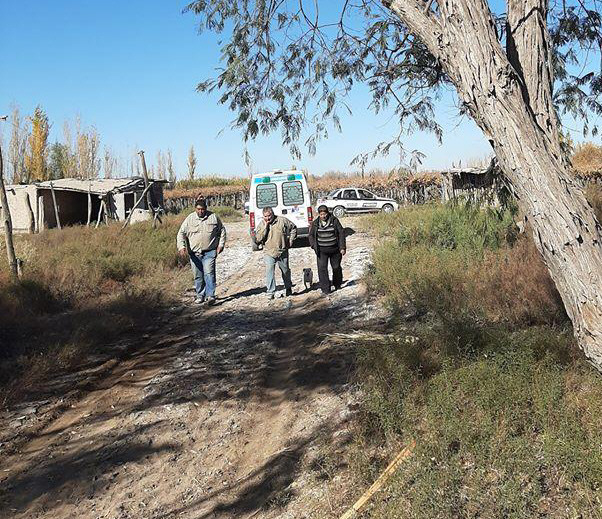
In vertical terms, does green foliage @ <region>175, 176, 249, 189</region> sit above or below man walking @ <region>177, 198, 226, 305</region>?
above

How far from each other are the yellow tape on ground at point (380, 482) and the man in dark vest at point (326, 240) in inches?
238

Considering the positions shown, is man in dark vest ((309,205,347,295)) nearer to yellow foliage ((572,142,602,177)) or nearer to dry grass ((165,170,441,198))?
yellow foliage ((572,142,602,177))

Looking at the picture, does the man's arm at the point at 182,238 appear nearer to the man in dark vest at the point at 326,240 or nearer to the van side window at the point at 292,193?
the man in dark vest at the point at 326,240

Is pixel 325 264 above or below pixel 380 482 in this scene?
above

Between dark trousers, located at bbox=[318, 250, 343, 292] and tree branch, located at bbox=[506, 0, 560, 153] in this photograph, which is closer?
tree branch, located at bbox=[506, 0, 560, 153]

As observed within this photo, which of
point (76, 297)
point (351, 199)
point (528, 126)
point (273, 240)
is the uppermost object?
point (528, 126)

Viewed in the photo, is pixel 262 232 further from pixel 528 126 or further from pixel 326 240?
pixel 528 126

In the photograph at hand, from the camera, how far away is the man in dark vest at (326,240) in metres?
10.1

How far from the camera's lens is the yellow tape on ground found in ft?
12.4

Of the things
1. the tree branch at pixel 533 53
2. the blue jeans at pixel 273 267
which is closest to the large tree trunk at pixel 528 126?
the tree branch at pixel 533 53

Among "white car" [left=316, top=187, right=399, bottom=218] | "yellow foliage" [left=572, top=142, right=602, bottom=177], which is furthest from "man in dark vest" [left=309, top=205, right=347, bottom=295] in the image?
"yellow foliage" [left=572, top=142, right=602, bottom=177]

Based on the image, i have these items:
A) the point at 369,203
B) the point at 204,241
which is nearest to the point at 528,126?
the point at 204,241

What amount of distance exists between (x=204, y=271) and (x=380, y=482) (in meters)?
7.06

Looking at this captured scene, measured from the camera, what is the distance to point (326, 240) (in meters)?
10.2
